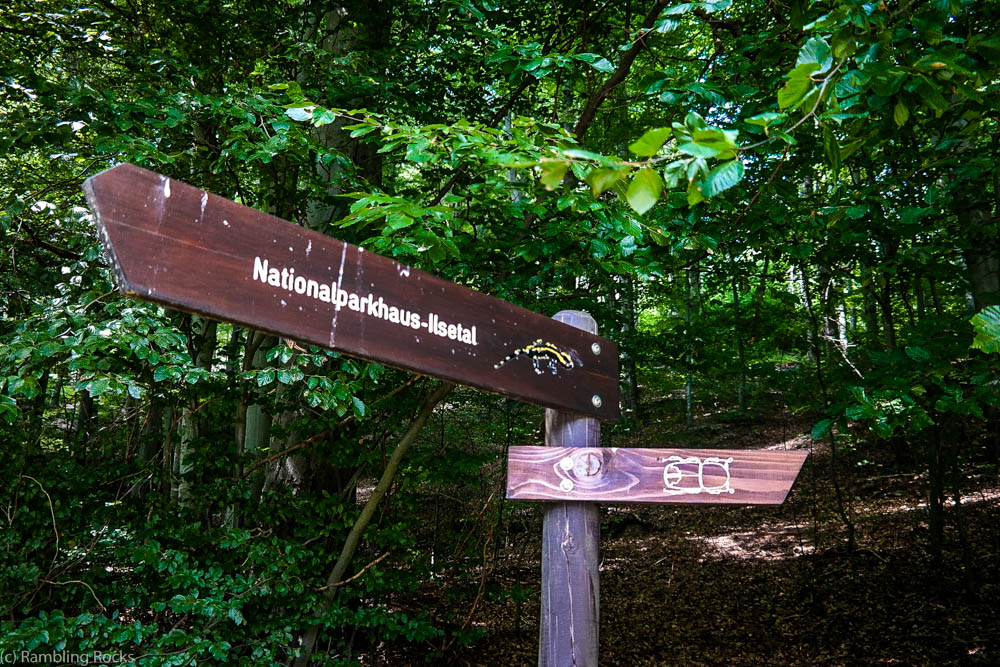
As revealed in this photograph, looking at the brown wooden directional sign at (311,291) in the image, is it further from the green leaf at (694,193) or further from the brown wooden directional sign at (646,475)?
the green leaf at (694,193)

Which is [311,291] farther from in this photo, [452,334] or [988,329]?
[988,329]

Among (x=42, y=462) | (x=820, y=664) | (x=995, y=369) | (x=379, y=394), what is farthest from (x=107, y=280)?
(x=820, y=664)

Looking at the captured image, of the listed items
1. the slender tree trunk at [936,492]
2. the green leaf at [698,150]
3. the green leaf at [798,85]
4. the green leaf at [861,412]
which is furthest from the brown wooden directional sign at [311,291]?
the slender tree trunk at [936,492]

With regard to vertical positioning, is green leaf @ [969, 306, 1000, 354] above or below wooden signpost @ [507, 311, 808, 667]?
above

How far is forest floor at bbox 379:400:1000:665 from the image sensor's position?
5.51m

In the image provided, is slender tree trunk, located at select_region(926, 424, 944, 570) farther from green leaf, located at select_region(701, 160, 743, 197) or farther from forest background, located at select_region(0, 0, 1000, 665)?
green leaf, located at select_region(701, 160, 743, 197)

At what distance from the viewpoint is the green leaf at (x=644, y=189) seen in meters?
1.32

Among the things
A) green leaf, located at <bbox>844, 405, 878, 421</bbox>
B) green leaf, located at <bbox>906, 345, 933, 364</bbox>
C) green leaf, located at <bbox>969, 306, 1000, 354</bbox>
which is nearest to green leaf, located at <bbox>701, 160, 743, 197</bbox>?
green leaf, located at <bbox>969, 306, 1000, 354</bbox>

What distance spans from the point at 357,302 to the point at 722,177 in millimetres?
889

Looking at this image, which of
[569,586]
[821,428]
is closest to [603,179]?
[569,586]

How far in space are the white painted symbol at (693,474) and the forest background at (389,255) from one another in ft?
2.60

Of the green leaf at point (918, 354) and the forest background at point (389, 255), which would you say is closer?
the forest background at point (389, 255)

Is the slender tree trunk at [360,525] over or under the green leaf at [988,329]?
under

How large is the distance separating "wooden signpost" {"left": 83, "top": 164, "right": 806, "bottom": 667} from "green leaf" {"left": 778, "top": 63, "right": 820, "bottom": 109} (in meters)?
0.92
